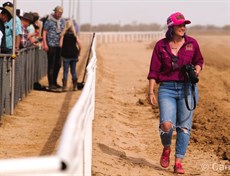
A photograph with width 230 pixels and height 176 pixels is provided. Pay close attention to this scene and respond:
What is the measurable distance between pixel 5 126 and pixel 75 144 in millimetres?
7391

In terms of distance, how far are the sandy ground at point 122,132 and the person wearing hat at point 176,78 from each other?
468 millimetres

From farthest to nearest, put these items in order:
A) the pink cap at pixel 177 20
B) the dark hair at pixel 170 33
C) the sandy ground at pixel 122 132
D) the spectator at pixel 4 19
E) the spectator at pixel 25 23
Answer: the spectator at pixel 25 23 → the spectator at pixel 4 19 → the sandy ground at pixel 122 132 → the dark hair at pixel 170 33 → the pink cap at pixel 177 20

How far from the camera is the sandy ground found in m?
8.74

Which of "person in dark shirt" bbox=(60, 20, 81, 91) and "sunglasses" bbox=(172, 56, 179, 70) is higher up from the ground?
"sunglasses" bbox=(172, 56, 179, 70)

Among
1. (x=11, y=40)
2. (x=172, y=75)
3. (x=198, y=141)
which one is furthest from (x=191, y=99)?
(x=11, y=40)

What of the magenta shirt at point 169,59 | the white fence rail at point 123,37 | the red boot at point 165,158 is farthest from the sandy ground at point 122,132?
the white fence rail at point 123,37

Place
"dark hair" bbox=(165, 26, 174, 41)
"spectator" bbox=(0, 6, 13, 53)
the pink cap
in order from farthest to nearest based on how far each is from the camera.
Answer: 1. "spectator" bbox=(0, 6, 13, 53)
2. "dark hair" bbox=(165, 26, 174, 41)
3. the pink cap

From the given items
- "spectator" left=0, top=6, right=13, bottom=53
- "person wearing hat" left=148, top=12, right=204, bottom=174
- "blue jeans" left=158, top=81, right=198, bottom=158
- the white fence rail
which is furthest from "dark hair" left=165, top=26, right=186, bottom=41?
the white fence rail

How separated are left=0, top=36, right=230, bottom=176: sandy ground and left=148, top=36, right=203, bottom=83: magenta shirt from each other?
1.08m

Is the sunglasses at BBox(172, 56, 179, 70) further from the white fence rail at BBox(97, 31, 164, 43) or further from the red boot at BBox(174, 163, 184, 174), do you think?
the white fence rail at BBox(97, 31, 164, 43)

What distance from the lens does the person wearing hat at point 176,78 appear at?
804 centimetres

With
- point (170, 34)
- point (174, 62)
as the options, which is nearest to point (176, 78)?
point (174, 62)

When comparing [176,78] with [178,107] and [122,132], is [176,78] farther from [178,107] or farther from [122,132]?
[122,132]

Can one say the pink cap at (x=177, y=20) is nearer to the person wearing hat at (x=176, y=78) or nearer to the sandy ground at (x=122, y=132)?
the person wearing hat at (x=176, y=78)
